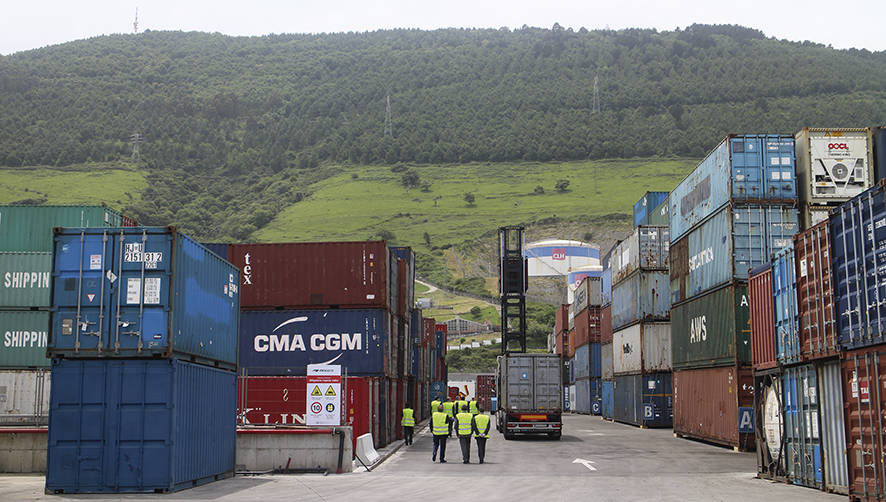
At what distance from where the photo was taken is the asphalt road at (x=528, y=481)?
1619 cm

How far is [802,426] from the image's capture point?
1792cm

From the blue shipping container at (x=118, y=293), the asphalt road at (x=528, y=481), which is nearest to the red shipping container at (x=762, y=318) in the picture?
the asphalt road at (x=528, y=481)

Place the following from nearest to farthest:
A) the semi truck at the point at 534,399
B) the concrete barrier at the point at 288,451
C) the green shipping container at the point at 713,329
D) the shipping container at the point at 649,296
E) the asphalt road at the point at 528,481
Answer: the asphalt road at the point at 528,481 < the concrete barrier at the point at 288,451 < the green shipping container at the point at 713,329 < the semi truck at the point at 534,399 < the shipping container at the point at 649,296

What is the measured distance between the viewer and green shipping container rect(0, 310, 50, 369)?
2711 centimetres

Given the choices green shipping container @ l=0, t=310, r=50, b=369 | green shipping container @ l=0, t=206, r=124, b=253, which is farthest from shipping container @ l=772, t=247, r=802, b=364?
green shipping container @ l=0, t=206, r=124, b=253

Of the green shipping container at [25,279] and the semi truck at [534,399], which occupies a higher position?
Result: the green shipping container at [25,279]

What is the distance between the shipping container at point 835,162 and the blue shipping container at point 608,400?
25888mm

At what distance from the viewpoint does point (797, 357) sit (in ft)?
58.0

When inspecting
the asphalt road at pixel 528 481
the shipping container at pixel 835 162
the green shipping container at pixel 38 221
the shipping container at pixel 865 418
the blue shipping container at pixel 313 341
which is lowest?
the asphalt road at pixel 528 481

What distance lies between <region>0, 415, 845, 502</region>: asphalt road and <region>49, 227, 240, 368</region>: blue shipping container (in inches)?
109

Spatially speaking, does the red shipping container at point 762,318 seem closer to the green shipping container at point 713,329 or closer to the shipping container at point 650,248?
the green shipping container at point 713,329

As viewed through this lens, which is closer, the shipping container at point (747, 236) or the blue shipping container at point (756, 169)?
the shipping container at point (747, 236)

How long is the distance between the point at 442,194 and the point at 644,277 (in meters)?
140

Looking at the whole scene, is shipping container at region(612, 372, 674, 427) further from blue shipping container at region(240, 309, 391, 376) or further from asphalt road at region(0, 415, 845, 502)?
blue shipping container at region(240, 309, 391, 376)
